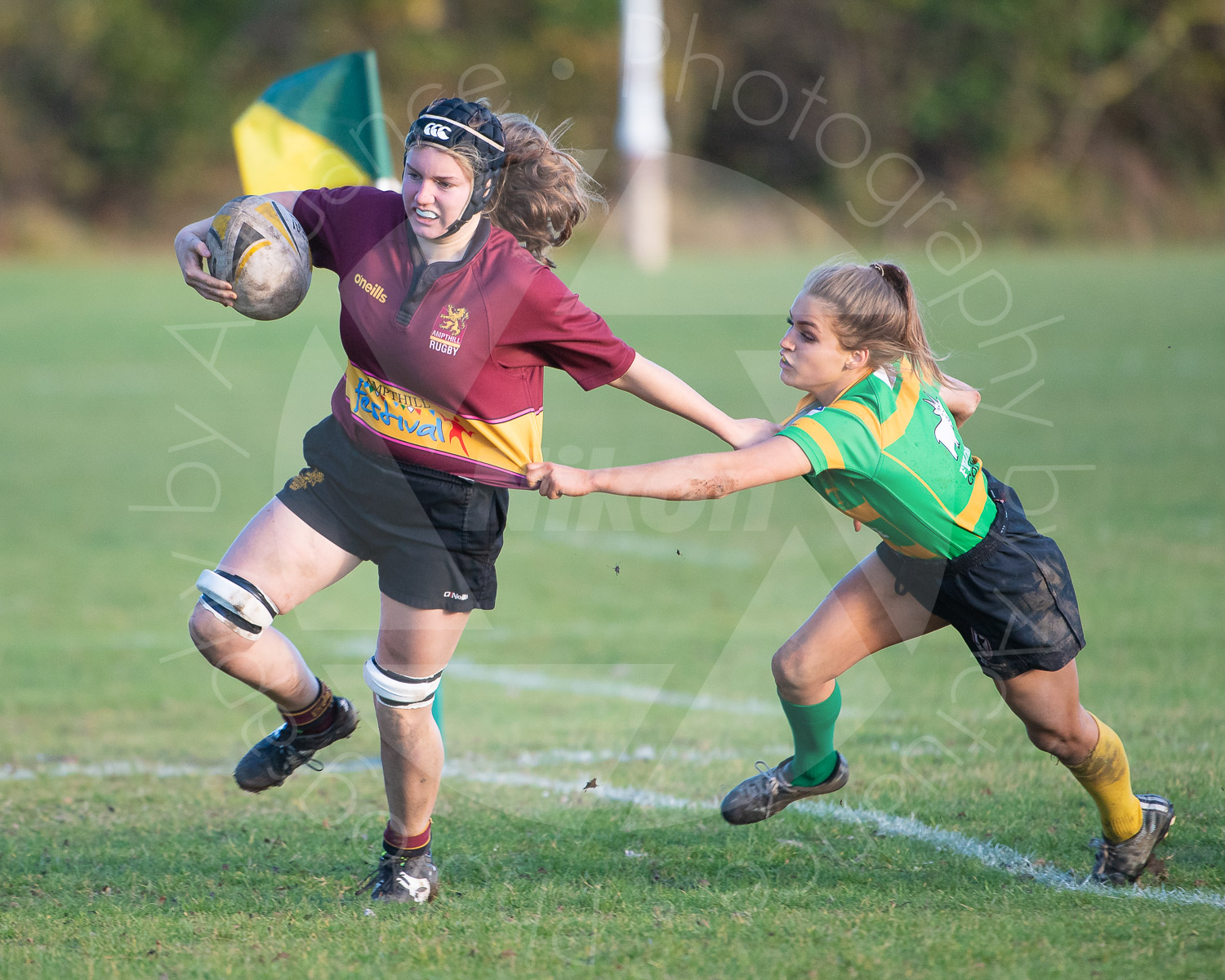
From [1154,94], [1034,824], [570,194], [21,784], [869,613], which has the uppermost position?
[1154,94]

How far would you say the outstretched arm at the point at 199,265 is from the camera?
12.0ft

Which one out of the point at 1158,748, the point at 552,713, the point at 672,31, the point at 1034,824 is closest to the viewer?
the point at 1034,824

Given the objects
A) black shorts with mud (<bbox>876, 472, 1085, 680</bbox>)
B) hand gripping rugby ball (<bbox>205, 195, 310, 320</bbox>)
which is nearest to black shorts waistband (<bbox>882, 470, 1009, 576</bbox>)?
black shorts with mud (<bbox>876, 472, 1085, 680</bbox>)

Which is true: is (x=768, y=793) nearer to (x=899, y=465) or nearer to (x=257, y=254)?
(x=899, y=465)

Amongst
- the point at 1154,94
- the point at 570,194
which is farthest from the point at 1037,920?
the point at 1154,94

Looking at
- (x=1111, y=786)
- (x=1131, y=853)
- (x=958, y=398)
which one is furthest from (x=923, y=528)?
(x=1131, y=853)

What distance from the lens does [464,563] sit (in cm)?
368

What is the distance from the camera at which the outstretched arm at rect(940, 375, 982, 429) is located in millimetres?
3959

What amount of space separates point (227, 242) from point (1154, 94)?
128 ft

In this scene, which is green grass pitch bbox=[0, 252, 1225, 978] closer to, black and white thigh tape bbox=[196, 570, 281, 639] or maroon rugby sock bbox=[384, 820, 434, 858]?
maroon rugby sock bbox=[384, 820, 434, 858]

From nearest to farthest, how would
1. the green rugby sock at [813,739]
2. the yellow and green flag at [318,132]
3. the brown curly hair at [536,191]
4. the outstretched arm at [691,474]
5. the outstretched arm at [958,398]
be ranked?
the outstretched arm at [691,474] → the brown curly hair at [536,191] → the outstretched arm at [958,398] → the green rugby sock at [813,739] → the yellow and green flag at [318,132]

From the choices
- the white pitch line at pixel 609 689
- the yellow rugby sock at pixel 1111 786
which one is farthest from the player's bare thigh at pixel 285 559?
the white pitch line at pixel 609 689

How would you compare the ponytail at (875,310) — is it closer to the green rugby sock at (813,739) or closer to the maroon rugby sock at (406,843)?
the green rugby sock at (813,739)

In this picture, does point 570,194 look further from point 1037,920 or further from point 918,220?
point 918,220
